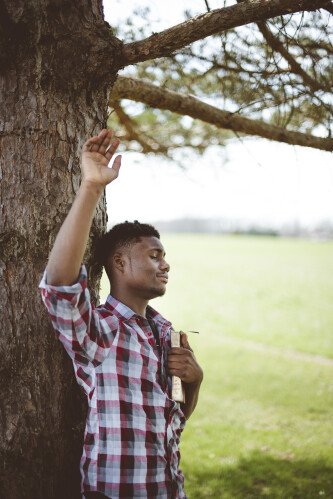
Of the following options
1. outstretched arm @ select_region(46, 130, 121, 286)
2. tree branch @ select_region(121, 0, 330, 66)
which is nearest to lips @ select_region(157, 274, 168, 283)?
outstretched arm @ select_region(46, 130, 121, 286)

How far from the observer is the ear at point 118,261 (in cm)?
211

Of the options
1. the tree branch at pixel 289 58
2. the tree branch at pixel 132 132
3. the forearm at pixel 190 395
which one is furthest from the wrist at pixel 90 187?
the tree branch at pixel 132 132

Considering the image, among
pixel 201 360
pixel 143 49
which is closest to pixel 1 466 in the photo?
pixel 143 49

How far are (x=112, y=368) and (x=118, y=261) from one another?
54 cm

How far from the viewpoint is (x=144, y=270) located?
2066 millimetres

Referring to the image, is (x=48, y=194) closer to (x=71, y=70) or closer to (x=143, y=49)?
(x=71, y=70)

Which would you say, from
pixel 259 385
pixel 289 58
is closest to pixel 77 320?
pixel 289 58

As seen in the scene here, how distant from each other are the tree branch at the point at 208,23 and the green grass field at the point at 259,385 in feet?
12.3

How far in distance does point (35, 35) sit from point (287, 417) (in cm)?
614

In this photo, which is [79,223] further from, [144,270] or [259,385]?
[259,385]

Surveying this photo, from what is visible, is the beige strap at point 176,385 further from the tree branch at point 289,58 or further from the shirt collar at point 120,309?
the tree branch at point 289,58

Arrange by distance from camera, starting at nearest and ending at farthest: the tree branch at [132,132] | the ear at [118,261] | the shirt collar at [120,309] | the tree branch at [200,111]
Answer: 1. the shirt collar at [120,309]
2. the ear at [118,261]
3. the tree branch at [200,111]
4. the tree branch at [132,132]

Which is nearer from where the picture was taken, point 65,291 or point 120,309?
point 65,291

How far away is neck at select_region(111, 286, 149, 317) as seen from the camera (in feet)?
6.84
